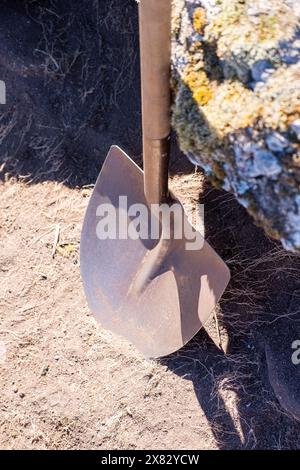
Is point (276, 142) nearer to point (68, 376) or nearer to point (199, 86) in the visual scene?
point (199, 86)

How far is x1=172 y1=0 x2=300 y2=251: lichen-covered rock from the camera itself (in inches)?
63.4

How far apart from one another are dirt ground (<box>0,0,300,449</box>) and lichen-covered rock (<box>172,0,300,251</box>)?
47.7 inches

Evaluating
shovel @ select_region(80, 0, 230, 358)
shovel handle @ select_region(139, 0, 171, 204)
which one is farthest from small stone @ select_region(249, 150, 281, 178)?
shovel @ select_region(80, 0, 230, 358)

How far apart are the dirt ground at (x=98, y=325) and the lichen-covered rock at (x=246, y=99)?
3.97ft

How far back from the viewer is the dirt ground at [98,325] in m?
2.81

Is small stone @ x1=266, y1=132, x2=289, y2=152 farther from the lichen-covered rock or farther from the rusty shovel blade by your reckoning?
the rusty shovel blade

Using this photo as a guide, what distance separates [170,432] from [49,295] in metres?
0.91

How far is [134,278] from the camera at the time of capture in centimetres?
282

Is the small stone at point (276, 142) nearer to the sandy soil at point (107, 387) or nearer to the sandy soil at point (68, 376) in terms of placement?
the sandy soil at point (107, 387)

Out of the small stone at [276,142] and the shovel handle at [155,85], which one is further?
the shovel handle at [155,85]

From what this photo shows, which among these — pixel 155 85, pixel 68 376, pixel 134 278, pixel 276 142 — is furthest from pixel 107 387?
pixel 276 142

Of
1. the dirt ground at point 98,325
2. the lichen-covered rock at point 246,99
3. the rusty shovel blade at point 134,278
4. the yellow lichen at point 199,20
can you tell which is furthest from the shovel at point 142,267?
the yellow lichen at point 199,20
